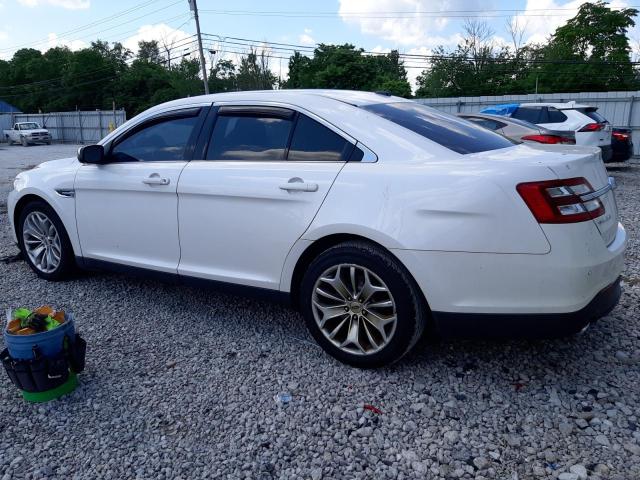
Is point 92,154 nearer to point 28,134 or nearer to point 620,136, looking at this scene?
point 620,136

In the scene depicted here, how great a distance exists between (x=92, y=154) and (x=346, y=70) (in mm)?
42572

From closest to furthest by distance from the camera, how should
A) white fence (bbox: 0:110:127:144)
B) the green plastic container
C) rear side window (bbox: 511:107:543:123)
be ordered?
the green plastic container → rear side window (bbox: 511:107:543:123) → white fence (bbox: 0:110:127:144)

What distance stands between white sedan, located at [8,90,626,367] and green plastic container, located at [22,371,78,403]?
1.05 m

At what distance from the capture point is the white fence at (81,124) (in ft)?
115

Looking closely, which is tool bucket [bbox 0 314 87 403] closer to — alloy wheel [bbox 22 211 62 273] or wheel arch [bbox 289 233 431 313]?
wheel arch [bbox 289 233 431 313]

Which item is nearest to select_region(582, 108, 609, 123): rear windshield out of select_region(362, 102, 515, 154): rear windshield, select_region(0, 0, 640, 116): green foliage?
select_region(362, 102, 515, 154): rear windshield

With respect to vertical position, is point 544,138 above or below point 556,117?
below

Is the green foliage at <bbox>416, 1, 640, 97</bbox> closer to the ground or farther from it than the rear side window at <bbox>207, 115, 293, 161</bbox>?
farther from it

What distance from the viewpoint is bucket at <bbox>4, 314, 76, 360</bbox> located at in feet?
9.04

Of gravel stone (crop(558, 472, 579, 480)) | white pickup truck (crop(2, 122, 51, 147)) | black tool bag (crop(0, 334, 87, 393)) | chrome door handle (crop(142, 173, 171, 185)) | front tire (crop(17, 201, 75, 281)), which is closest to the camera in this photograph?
gravel stone (crop(558, 472, 579, 480))

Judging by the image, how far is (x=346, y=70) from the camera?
1742 inches

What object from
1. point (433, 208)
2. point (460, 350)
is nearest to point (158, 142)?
point (433, 208)

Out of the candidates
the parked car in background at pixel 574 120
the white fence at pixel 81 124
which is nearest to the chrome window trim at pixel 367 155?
the parked car in background at pixel 574 120

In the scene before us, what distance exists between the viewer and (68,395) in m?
2.94
